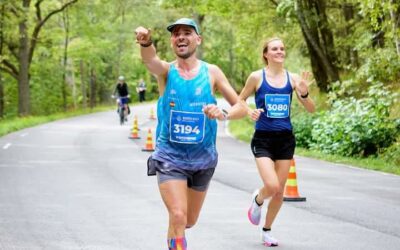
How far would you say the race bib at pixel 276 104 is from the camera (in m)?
7.25

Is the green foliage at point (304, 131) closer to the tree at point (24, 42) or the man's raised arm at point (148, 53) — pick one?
the man's raised arm at point (148, 53)

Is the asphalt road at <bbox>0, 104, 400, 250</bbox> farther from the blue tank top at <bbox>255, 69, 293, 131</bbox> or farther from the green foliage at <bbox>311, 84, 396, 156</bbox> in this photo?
the green foliage at <bbox>311, 84, 396, 156</bbox>

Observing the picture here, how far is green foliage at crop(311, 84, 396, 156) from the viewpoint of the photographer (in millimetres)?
18172

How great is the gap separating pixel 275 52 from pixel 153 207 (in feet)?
12.0

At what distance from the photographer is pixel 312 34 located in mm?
27922

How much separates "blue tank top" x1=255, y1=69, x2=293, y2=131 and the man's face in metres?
2.00

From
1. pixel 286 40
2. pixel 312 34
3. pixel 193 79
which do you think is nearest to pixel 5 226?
pixel 193 79

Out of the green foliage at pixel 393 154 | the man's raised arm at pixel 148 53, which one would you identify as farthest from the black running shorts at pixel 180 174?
the green foliage at pixel 393 154

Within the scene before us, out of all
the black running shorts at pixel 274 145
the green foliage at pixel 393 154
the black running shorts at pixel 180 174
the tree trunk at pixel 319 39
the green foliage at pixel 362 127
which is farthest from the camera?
the tree trunk at pixel 319 39

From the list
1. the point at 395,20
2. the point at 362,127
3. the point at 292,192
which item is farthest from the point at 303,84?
the point at 362,127

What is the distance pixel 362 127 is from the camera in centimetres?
1864

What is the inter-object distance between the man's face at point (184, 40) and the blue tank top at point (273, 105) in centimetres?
200

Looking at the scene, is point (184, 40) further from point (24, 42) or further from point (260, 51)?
point (24, 42)

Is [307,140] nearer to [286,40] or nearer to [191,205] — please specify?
[286,40]
